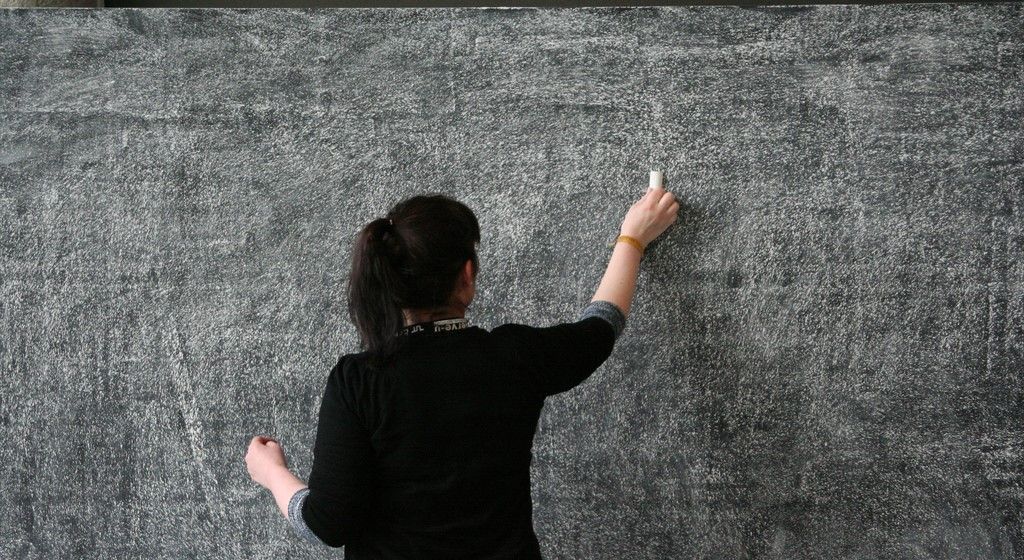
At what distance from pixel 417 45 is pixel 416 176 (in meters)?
0.25

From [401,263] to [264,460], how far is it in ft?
1.37

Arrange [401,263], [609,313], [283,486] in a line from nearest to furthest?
1. [401,263]
2. [283,486]
3. [609,313]

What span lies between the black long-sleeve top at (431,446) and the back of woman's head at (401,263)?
42 mm

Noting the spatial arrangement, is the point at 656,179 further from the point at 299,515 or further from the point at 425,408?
the point at 299,515

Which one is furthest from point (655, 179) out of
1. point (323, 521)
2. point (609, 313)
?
point (323, 521)

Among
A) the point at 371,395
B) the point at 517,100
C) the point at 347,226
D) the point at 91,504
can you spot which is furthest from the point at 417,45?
the point at 91,504

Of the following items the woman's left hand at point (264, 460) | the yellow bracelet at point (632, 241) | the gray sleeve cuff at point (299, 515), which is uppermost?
the yellow bracelet at point (632, 241)

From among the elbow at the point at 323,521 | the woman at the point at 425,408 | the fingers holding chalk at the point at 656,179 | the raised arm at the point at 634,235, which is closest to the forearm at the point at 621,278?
the raised arm at the point at 634,235

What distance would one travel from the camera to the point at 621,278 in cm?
142

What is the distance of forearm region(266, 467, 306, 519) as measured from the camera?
47.4 inches

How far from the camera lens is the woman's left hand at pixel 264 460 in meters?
1.26

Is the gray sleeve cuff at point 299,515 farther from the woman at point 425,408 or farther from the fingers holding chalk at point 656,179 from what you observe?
the fingers holding chalk at point 656,179

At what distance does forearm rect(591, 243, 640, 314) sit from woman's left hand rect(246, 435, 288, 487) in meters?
0.56

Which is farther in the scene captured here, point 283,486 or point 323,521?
point 283,486
